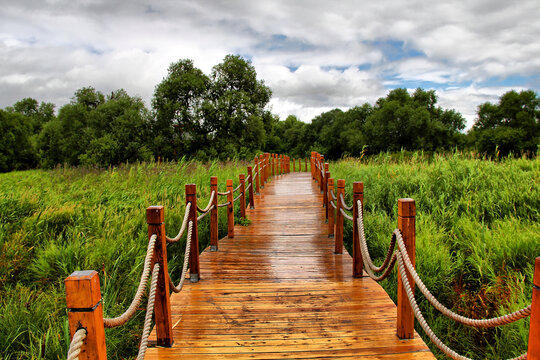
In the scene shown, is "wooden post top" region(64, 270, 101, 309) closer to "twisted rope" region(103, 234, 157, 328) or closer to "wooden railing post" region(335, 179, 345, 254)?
"twisted rope" region(103, 234, 157, 328)

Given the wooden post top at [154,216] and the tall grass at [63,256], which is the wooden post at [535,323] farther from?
the tall grass at [63,256]

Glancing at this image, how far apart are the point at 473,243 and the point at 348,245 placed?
85.9 inches

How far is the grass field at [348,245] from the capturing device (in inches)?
118

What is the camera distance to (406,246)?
2643 mm

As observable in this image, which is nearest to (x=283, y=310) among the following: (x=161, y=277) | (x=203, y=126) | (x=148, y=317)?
(x=161, y=277)

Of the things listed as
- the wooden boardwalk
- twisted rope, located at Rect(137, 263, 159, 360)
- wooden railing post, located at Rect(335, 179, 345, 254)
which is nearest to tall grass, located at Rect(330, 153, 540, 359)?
wooden railing post, located at Rect(335, 179, 345, 254)

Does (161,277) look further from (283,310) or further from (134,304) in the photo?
(283,310)

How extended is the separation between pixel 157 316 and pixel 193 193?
1.54 m

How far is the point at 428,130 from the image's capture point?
1572 inches

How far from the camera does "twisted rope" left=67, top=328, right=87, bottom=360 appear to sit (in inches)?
51.4

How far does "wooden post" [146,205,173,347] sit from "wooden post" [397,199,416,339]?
182 cm

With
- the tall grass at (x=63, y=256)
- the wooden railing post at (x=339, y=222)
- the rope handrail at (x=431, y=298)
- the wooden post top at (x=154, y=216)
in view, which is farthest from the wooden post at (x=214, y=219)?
the wooden post top at (x=154, y=216)

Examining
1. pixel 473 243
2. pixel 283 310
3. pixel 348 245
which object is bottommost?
pixel 348 245

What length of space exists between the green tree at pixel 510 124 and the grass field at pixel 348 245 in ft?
104
